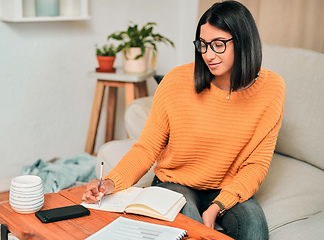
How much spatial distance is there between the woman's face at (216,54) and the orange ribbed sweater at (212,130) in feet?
0.35

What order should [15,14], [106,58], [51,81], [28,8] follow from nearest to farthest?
[15,14], [28,8], [106,58], [51,81]

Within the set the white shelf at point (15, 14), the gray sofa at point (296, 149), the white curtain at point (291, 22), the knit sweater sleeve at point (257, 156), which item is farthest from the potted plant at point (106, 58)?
the knit sweater sleeve at point (257, 156)

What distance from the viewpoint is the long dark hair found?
1.30 meters

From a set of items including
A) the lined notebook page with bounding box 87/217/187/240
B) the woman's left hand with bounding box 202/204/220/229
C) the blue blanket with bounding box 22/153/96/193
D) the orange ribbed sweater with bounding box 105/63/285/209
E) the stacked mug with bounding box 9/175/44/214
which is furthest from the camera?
the blue blanket with bounding box 22/153/96/193

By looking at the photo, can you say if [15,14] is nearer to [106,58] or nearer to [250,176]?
[106,58]

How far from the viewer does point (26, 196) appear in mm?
1116

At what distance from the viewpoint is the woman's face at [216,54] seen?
4.29ft

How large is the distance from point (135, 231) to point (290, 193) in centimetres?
74

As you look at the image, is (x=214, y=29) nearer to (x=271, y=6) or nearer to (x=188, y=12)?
(x=271, y=6)

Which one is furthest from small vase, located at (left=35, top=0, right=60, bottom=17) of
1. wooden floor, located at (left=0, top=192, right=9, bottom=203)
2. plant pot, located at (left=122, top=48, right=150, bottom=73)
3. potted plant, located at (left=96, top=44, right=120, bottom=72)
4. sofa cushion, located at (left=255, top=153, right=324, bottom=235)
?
sofa cushion, located at (left=255, top=153, right=324, bottom=235)

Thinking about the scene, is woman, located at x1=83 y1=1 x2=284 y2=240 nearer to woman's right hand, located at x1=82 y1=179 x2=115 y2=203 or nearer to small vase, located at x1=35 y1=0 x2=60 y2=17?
woman's right hand, located at x1=82 y1=179 x2=115 y2=203

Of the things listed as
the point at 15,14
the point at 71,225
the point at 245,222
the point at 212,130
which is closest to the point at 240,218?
the point at 245,222

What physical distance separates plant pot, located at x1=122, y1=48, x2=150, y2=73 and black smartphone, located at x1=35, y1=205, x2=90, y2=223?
1401mm

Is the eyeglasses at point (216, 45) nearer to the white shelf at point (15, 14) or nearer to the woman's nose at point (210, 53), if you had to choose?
the woman's nose at point (210, 53)
